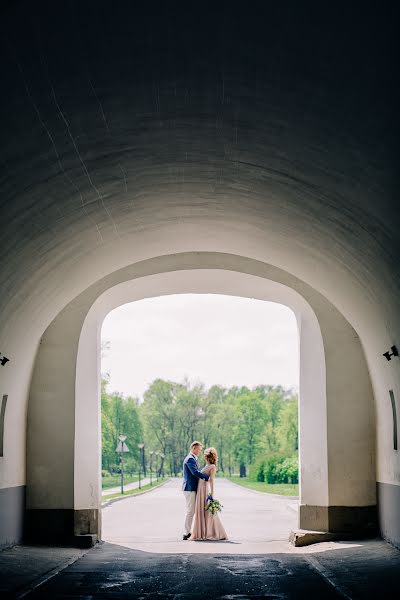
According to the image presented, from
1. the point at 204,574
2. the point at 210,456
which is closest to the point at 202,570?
the point at 204,574

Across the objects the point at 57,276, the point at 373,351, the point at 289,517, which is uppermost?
the point at 57,276

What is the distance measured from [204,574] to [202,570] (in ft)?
1.65

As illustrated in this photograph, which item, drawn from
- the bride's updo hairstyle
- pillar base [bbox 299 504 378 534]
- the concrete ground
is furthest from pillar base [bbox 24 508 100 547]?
pillar base [bbox 299 504 378 534]

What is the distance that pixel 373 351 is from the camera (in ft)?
49.4

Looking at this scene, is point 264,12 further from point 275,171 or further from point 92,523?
point 92,523

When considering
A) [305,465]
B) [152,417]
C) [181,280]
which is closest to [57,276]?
[181,280]

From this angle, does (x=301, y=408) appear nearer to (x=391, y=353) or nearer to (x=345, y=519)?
(x=345, y=519)

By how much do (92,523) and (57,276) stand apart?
16.2ft

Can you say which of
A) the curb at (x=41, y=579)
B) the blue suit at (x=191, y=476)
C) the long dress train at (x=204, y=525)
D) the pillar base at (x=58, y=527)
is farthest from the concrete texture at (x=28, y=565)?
the blue suit at (x=191, y=476)

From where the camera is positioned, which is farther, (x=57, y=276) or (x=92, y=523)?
(x=92, y=523)

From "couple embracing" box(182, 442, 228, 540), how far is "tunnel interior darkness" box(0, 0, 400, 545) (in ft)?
6.51

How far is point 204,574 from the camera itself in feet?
38.3

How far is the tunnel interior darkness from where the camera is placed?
6508 millimetres

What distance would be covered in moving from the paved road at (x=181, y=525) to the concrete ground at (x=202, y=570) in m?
0.04
